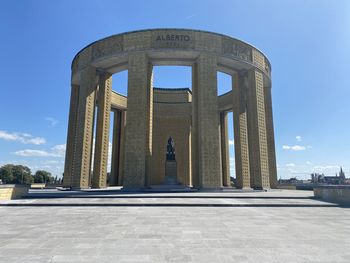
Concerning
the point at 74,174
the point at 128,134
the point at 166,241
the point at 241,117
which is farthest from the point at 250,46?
the point at 166,241

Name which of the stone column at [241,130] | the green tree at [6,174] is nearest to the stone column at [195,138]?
the stone column at [241,130]

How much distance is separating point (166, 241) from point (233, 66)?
2299 cm

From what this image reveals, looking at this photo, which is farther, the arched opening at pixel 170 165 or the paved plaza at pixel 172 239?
the arched opening at pixel 170 165

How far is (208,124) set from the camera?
850 inches

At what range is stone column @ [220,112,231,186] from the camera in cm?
3303

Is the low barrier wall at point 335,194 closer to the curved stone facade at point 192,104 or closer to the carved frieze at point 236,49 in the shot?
the curved stone facade at point 192,104

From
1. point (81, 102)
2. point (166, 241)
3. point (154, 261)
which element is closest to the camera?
point (154, 261)

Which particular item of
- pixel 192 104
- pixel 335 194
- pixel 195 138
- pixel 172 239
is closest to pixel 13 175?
pixel 192 104

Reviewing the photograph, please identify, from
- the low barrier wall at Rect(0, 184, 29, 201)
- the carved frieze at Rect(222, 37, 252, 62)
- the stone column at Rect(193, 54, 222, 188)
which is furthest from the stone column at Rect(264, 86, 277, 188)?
the low barrier wall at Rect(0, 184, 29, 201)

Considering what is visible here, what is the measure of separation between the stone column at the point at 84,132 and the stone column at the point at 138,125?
5.01m

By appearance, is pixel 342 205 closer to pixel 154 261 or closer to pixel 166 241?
pixel 166 241

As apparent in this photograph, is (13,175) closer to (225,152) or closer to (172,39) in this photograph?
(225,152)

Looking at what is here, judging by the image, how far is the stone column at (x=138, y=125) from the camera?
67.7 ft

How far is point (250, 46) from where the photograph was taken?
2527 cm
